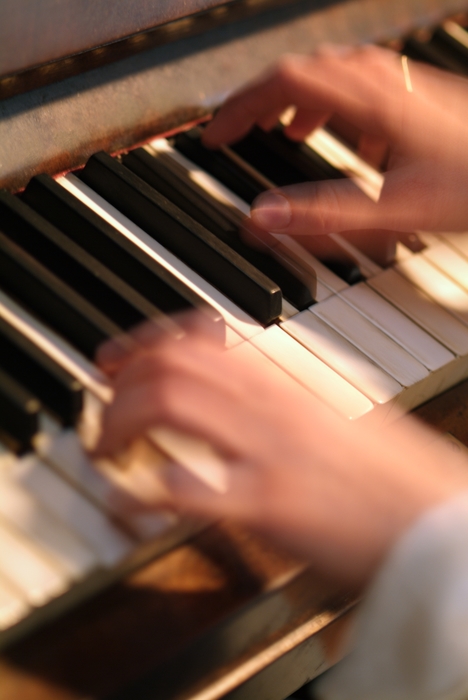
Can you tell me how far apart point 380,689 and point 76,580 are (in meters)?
0.29

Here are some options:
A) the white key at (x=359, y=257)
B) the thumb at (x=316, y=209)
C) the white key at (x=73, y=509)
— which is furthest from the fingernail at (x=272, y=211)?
the white key at (x=73, y=509)

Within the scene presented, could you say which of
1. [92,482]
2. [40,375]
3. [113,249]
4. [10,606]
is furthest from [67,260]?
→ [10,606]

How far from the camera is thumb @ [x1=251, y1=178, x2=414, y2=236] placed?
3.17 feet

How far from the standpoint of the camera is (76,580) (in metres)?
0.61

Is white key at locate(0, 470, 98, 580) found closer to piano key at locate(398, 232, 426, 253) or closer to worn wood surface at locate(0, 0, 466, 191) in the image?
worn wood surface at locate(0, 0, 466, 191)

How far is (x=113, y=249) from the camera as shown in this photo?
87 cm

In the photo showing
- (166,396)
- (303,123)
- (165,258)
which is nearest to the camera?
(166,396)

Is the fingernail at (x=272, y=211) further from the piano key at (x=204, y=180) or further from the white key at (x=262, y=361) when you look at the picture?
the white key at (x=262, y=361)

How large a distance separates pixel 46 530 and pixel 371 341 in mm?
456

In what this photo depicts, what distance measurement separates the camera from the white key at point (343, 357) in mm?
854

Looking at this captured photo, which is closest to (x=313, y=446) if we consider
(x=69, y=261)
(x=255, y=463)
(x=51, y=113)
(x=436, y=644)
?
(x=255, y=463)

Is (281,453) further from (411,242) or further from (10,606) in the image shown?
(411,242)

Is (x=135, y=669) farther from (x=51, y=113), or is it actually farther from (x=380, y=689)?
(x=51, y=113)

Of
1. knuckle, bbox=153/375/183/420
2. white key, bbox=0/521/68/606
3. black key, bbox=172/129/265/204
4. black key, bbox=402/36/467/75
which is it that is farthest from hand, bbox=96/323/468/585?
black key, bbox=402/36/467/75
